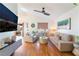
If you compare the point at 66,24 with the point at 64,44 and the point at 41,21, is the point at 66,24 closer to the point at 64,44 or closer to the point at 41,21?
the point at 41,21

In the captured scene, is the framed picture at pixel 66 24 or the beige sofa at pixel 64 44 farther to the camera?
the beige sofa at pixel 64 44

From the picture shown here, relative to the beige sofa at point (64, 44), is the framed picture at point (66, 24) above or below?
above

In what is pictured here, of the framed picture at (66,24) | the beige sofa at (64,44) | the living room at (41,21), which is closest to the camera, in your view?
the living room at (41,21)

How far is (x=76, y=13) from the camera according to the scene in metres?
3.19

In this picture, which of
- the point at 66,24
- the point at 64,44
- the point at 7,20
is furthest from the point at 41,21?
the point at 64,44

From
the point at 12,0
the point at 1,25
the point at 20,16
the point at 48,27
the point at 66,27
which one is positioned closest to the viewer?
the point at 12,0

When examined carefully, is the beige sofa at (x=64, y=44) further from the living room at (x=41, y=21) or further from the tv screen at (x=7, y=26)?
the tv screen at (x=7, y=26)

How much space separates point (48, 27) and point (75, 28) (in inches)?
39.8

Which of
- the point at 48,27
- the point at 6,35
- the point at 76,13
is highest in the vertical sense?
the point at 76,13

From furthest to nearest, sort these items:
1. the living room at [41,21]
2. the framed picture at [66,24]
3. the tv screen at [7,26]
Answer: the framed picture at [66,24] < the living room at [41,21] < the tv screen at [7,26]

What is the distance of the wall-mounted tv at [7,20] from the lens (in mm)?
2156

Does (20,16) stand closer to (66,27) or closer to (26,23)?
(26,23)

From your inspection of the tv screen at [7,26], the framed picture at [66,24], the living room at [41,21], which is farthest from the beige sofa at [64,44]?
the tv screen at [7,26]

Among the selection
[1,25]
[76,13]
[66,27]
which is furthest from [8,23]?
[76,13]
